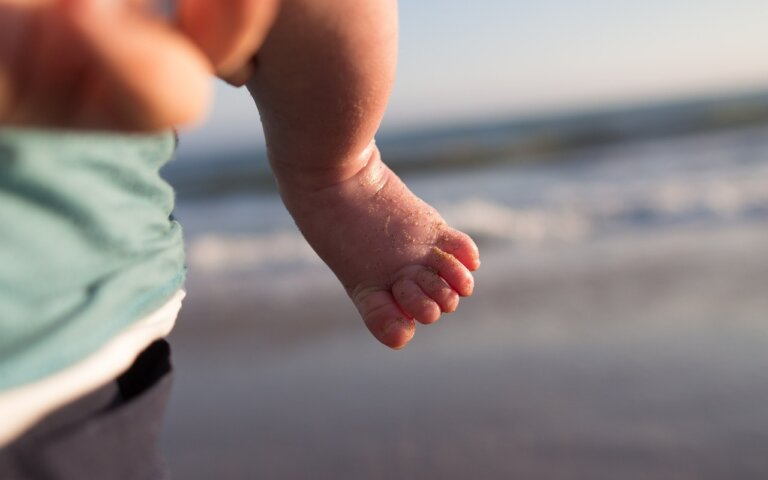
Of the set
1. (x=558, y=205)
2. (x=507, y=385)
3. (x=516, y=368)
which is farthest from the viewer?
(x=558, y=205)

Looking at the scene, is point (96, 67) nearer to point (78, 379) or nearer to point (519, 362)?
point (78, 379)

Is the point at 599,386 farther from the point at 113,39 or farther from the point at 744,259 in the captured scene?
the point at 113,39

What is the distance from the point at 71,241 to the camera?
2.54ft

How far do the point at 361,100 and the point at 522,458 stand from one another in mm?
1832

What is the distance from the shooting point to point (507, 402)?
2.93 metres

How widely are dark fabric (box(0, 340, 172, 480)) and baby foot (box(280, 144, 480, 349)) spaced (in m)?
0.28

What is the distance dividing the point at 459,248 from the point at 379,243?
0.36 ft

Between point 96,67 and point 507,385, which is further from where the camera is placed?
point 507,385

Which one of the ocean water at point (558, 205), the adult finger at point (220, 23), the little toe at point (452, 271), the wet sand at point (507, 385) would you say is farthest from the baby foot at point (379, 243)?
the ocean water at point (558, 205)

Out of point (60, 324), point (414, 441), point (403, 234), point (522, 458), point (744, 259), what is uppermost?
point (744, 259)

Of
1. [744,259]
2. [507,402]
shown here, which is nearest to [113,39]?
[507,402]

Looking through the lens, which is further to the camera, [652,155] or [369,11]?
[652,155]

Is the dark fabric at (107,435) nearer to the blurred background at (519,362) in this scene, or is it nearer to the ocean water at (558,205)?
the blurred background at (519,362)

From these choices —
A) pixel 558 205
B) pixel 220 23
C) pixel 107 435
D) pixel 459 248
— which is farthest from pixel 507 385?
pixel 558 205
